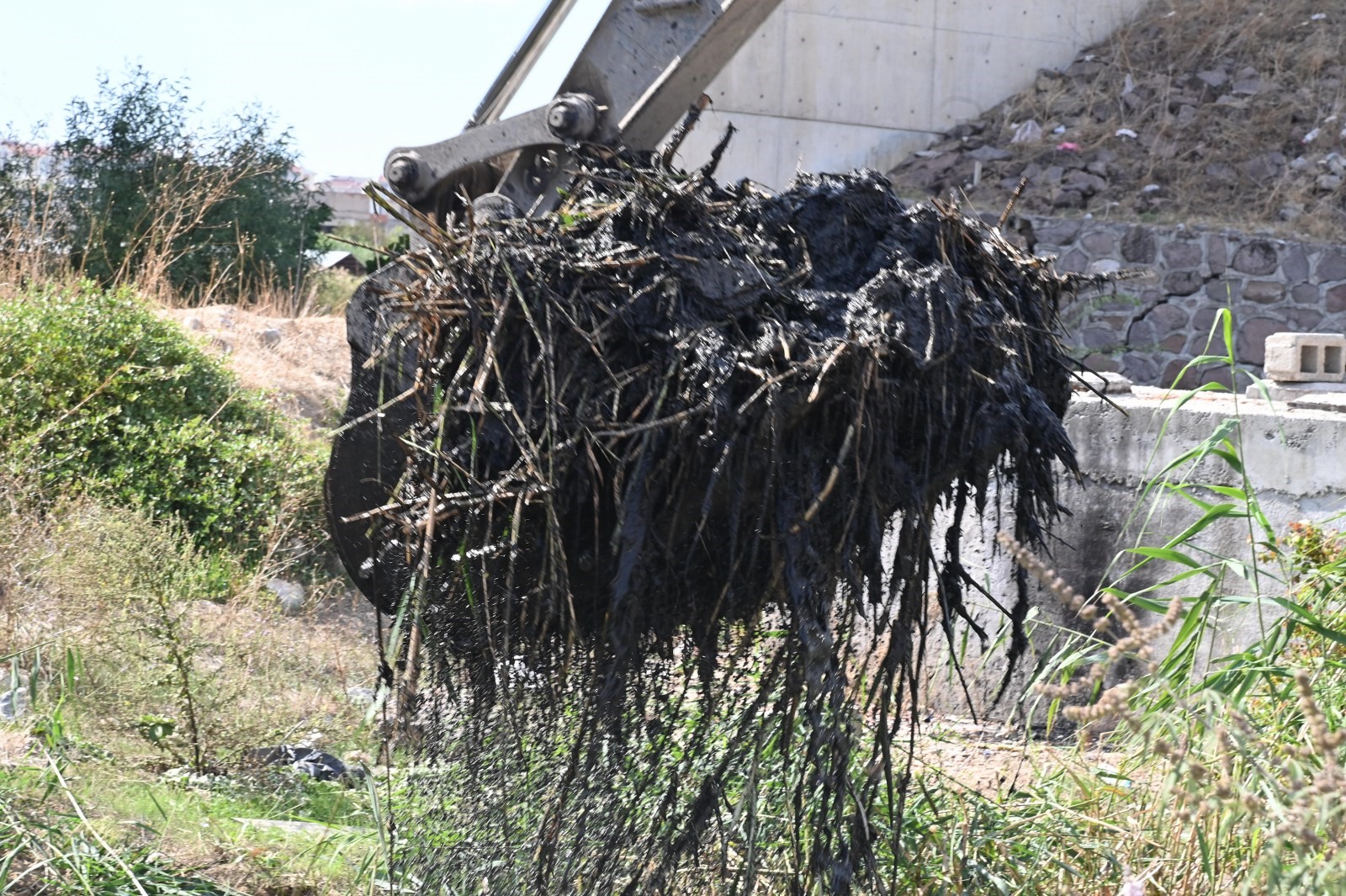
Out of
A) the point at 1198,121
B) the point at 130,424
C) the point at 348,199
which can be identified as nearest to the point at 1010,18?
the point at 1198,121

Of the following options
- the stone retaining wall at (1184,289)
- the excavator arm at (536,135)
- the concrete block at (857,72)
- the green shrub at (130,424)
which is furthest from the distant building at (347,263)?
the excavator arm at (536,135)

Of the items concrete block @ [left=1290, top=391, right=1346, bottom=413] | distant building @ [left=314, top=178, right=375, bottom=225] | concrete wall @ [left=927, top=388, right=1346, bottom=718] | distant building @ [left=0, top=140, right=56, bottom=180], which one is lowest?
concrete wall @ [left=927, top=388, right=1346, bottom=718]

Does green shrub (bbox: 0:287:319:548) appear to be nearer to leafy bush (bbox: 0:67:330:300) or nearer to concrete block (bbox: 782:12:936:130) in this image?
leafy bush (bbox: 0:67:330:300)

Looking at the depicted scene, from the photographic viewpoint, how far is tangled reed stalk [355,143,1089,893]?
237 centimetres

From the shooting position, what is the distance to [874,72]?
43.5ft

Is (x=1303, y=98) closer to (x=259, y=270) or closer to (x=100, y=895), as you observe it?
(x=259, y=270)

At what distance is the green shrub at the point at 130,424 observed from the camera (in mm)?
6668

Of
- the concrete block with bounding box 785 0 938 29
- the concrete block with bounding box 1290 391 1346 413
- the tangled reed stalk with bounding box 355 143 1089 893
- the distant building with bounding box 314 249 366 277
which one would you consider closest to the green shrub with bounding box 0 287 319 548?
the tangled reed stalk with bounding box 355 143 1089 893

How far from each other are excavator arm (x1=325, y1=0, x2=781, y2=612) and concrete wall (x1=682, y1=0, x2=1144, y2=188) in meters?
8.47

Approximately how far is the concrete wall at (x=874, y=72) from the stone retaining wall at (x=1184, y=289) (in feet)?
7.42

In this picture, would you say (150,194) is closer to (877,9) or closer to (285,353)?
(285,353)

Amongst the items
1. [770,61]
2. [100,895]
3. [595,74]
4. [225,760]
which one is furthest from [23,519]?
[770,61]

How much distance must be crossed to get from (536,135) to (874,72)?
10573 mm

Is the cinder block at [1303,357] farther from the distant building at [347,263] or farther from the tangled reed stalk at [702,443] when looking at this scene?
the distant building at [347,263]
